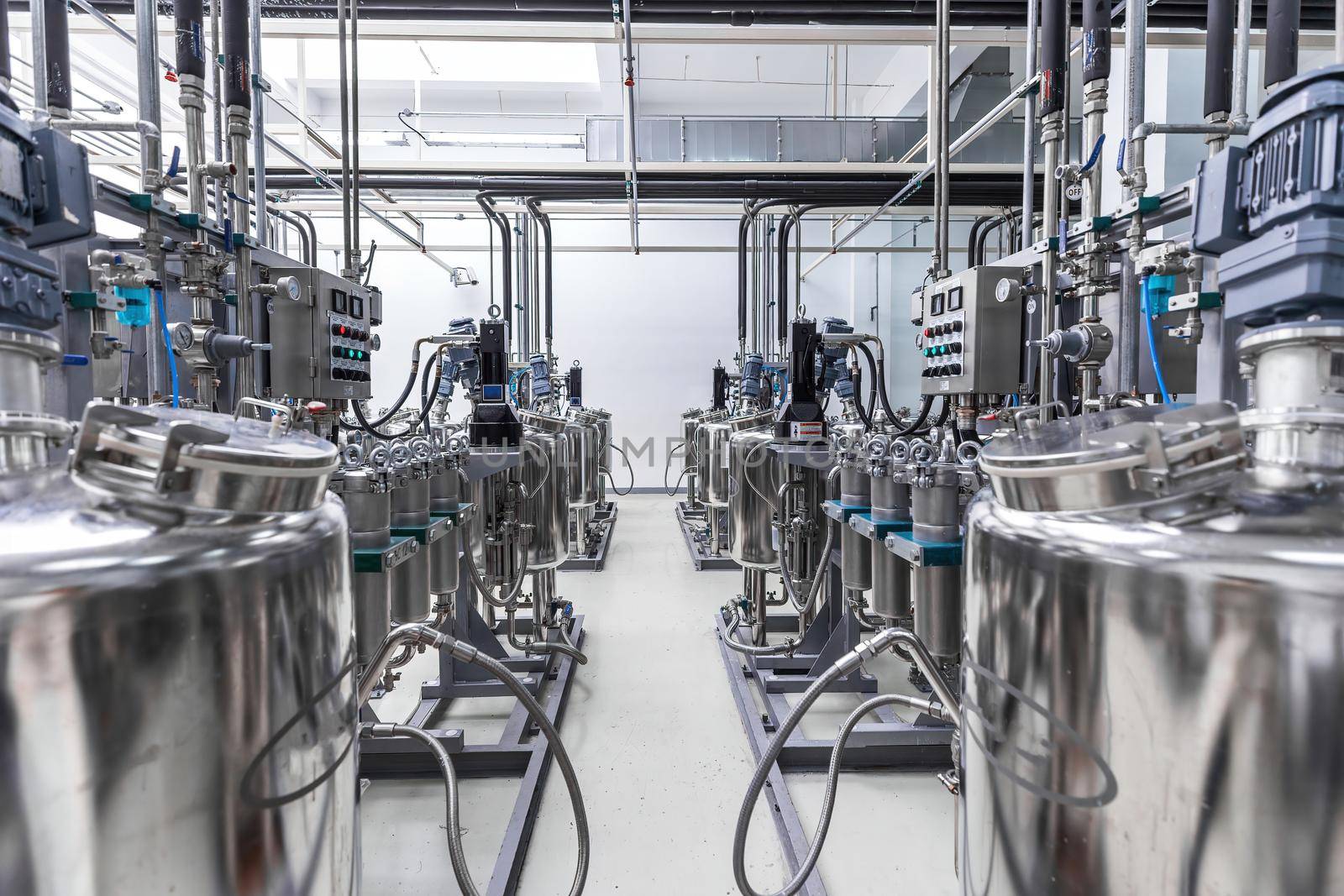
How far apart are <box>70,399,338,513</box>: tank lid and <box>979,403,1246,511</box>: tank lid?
649 millimetres

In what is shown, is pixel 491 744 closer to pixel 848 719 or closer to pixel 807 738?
A: pixel 807 738

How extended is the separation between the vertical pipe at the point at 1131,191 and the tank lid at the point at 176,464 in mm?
1330

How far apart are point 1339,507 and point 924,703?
53cm

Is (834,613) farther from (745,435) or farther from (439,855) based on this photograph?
(439,855)

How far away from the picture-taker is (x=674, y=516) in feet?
17.4

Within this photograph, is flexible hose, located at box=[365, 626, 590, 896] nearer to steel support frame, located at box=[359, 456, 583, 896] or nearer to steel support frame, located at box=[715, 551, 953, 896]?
steel support frame, located at box=[359, 456, 583, 896]

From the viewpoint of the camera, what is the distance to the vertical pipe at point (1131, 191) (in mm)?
1154

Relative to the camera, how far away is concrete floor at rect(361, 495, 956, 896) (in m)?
1.30

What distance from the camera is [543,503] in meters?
2.36

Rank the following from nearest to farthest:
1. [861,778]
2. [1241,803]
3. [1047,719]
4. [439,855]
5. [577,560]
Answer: [1241,803] → [1047,719] → [439,855] → [861,778] → [577,560]

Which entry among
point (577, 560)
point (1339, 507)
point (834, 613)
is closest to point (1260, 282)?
point (1339, 507)

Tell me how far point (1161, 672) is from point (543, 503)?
2051 millimetres

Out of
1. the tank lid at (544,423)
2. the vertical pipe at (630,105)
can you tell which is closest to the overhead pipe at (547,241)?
the vertical pipe at (630,105)

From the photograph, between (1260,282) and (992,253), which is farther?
(992,253)
